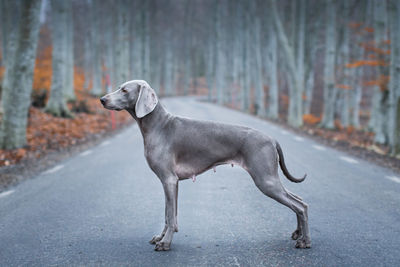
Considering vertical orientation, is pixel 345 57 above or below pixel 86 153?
above

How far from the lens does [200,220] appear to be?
4688 mm

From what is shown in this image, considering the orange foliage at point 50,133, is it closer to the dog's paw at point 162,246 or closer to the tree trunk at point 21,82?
the tree trunk at point 21,82

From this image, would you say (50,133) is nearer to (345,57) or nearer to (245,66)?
(345,57)

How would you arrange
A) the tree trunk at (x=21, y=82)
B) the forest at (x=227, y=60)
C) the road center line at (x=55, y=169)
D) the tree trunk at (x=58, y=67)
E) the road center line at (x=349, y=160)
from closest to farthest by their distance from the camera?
the road center line at (x=55, y=169) → the road center line at (x=349, y=160) → the tree trunk at (x=21, y=82) → the forest at (x=227, y=60) → the tree trunk at (x=58, y=67)

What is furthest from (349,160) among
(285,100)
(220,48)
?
(220,48)

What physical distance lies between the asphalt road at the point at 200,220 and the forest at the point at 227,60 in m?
3.66

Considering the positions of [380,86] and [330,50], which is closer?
[380,86]

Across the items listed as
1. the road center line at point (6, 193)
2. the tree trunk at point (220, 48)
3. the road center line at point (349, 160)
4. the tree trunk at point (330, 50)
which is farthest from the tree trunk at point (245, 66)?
the road center line at point (6, 193)

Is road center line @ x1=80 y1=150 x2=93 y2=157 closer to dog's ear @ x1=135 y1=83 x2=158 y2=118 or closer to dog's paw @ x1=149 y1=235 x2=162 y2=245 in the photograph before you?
dog's paw @ x1=149 y1=235 x2=162 y2=245

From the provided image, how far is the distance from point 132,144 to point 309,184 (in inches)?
260

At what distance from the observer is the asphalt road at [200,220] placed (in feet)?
11.7

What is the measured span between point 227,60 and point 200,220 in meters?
45.8

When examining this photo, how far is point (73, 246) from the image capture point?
3.86m

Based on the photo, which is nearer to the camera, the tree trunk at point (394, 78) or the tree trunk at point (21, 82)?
the tree trunk at point (21, 82)
